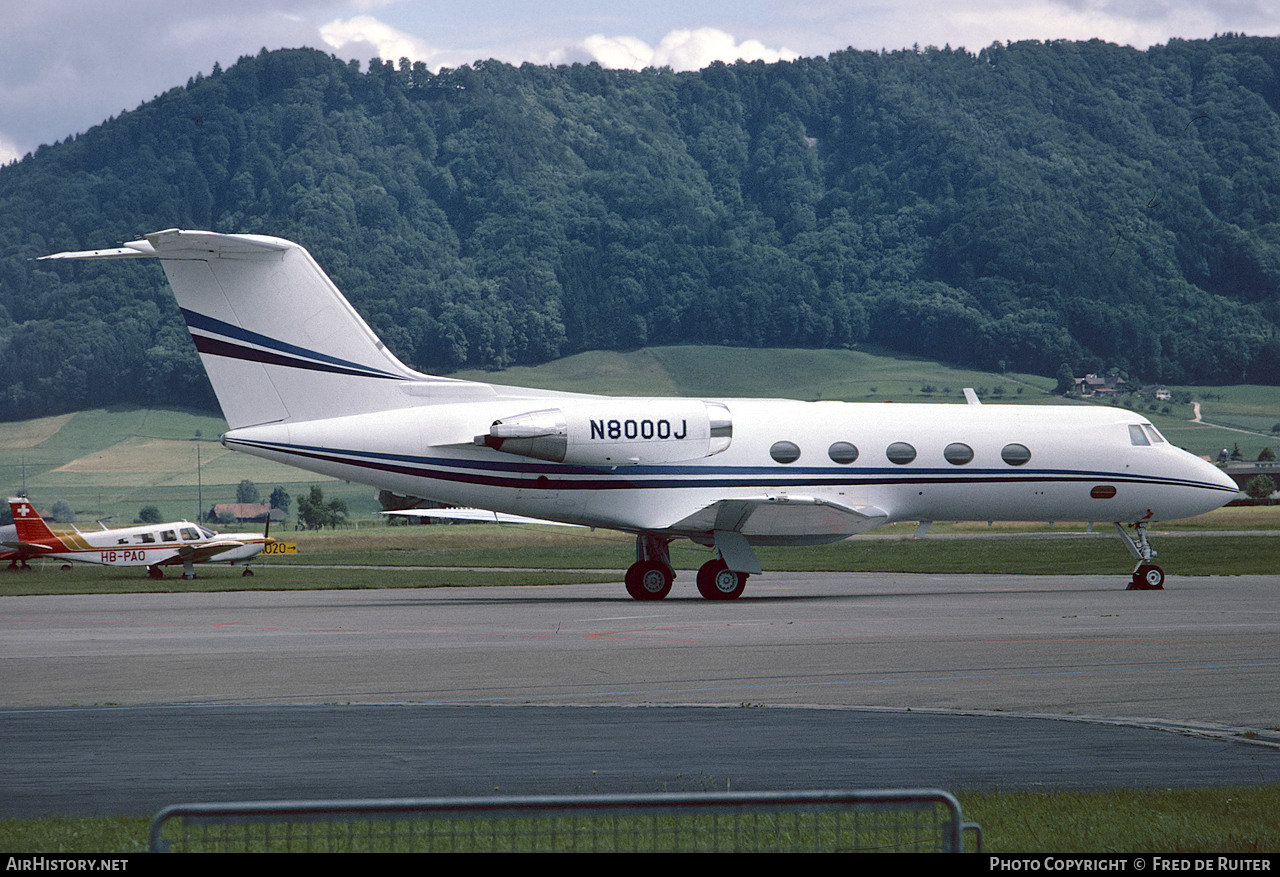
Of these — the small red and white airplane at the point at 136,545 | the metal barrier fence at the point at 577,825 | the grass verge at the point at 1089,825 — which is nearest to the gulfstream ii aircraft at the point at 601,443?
the grass verge at the point at 1089,825

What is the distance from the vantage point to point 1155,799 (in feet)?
32.4

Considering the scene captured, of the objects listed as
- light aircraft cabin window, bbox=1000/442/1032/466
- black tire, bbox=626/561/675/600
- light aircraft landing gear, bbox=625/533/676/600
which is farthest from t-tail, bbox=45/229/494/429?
light aircraft cabin window, bbox=1000/442/1032/466

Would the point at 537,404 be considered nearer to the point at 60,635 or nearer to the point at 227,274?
the point at 227,274

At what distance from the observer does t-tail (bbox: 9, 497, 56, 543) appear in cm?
5444

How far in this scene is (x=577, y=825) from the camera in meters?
→ 8.57

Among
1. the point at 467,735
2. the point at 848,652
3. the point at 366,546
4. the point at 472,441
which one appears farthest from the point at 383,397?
the point at 366,546

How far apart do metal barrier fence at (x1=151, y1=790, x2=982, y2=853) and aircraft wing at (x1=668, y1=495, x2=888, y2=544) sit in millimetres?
22120

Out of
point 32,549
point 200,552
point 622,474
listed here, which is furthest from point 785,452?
point 32,549

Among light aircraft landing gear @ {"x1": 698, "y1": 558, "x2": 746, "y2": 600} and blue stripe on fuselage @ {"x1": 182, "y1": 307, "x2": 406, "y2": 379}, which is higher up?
blue stripe on fuselage @ {"x1": 182, "y1": 307, "x2": 406, "y2": 379}

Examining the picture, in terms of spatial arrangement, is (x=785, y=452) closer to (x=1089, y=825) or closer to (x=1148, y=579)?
(x=1148, y=579)

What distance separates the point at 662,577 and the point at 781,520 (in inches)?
123

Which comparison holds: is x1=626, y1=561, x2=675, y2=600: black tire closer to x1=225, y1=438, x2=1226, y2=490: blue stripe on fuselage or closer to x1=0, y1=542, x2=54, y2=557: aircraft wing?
x1=225, y1=438, x2=1226, y2=490: blue stripe on fuselage

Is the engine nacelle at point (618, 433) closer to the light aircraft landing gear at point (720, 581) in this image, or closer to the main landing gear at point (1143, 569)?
the light aircraft landing gear at point (720, 581)

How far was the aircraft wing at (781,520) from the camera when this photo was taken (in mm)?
31688
